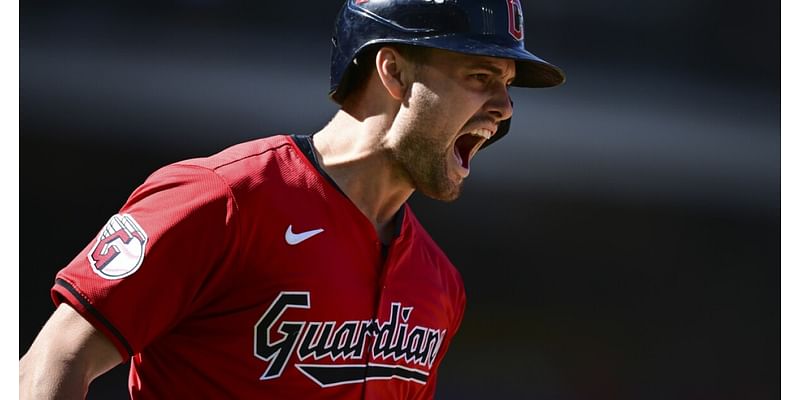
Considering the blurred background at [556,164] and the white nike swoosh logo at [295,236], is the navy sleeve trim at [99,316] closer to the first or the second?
the white nike swoosh logo at [295,236]

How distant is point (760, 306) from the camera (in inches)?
205

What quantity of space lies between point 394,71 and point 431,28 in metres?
0.11

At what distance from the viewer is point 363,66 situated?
193 cm

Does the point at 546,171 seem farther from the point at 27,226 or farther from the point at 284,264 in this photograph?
the point at 284,264

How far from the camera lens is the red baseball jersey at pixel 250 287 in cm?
153

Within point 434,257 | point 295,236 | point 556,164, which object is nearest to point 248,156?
point 295,236

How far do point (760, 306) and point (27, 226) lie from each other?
12.5 feet

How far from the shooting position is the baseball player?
1520 mm

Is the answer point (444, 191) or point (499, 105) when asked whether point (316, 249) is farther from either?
point (499, 105)

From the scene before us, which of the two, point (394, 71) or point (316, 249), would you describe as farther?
point (394, 71)

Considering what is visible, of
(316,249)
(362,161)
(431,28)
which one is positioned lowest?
(316,249)

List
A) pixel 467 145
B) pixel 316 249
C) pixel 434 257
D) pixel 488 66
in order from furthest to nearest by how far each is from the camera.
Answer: pixel 434 257
pixel 467 145
pixel 488 66
pixel 316 249

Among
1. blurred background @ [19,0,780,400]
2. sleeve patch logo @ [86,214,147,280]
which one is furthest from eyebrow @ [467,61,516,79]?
blurred background @ [19,0,780,400]

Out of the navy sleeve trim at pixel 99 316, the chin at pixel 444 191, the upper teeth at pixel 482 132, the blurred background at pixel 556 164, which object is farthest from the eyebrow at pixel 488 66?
the blurred background at pixel 556 164
